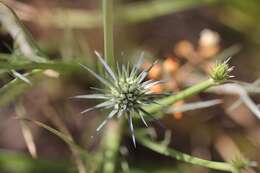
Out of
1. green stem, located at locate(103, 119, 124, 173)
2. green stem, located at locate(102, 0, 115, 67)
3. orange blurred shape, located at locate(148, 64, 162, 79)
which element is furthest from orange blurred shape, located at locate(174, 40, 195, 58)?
green stem, located at locate(102, 0, 115, 67)

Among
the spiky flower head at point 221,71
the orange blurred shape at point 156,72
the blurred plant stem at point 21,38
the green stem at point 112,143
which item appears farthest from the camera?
the orange blurred shape at point 156,72

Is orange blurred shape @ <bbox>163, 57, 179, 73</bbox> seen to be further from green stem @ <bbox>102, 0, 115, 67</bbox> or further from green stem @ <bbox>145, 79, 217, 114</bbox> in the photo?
green stem @ <bbox>102, 0, 115, 67</bbox>

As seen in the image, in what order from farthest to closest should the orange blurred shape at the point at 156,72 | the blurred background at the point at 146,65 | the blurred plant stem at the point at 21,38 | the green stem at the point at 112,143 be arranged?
the blurred background at the point at 146,65, the orange blurred shape at the point at 156,72, the green stem at the point at 112,143, the blurred plant stem at the point at 21,38

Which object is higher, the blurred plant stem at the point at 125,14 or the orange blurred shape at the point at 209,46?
the blurred plant stem at the point at 125,14

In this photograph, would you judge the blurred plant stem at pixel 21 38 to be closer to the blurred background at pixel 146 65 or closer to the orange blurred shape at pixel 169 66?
the blurred background at pixel 146 65

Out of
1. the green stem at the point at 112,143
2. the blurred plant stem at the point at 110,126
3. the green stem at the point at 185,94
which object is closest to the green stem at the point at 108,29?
the blurred plant stem at the point at 110,126

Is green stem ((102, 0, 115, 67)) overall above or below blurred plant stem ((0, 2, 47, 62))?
below

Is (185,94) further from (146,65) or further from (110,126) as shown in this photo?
(146,65)

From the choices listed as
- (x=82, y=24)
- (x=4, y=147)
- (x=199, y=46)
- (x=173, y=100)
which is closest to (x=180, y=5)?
(x=199, y=46)

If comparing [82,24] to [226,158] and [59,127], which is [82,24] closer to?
[59,127]
